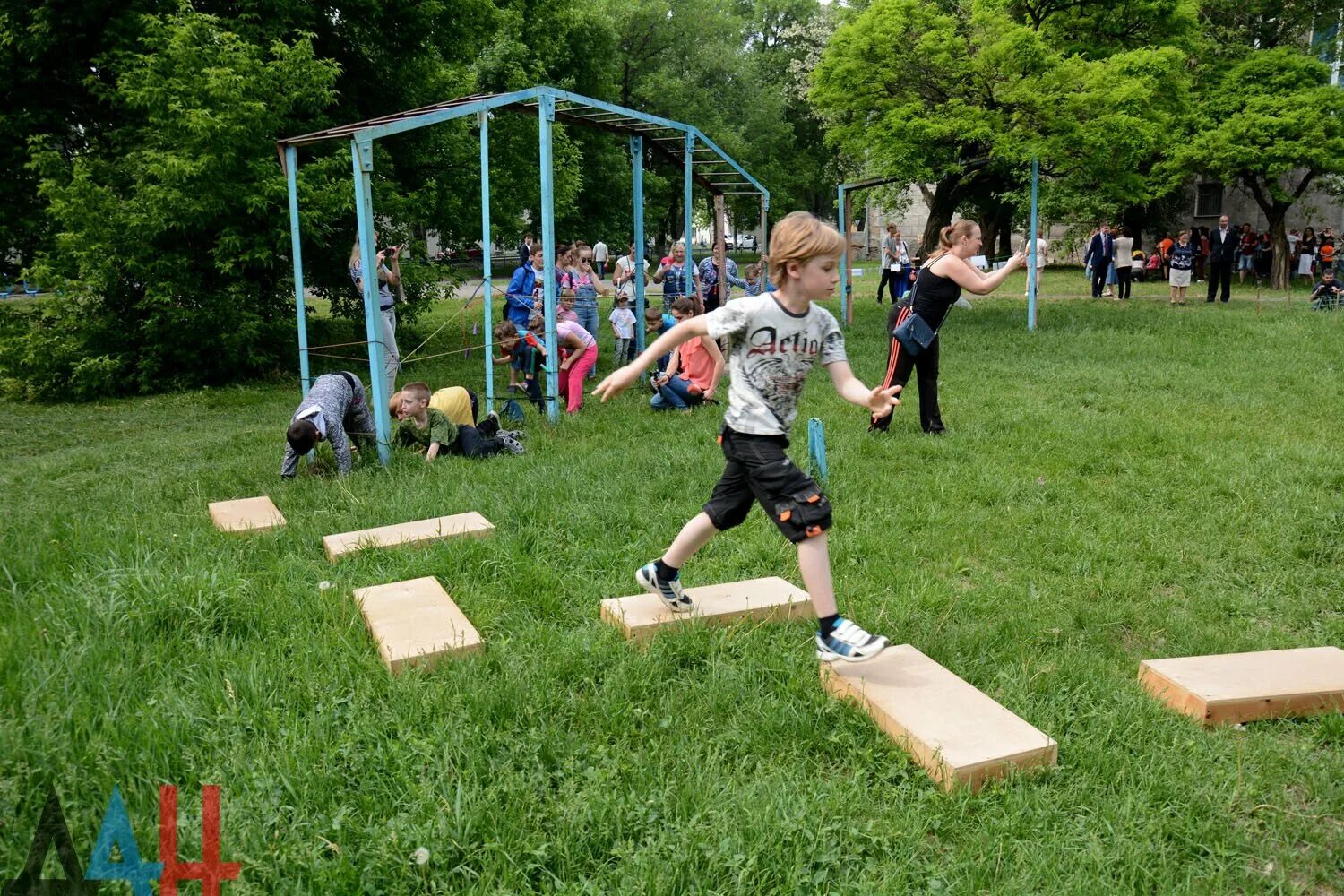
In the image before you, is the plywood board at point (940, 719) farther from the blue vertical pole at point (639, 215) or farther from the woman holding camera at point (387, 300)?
the blue vertical pole at point (639, 215)

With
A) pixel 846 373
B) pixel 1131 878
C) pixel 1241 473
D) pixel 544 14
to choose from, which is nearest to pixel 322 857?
pixel 1131 878

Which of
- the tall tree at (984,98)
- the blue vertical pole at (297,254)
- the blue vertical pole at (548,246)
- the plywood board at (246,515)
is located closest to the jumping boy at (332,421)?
the plywood board at (246,515)

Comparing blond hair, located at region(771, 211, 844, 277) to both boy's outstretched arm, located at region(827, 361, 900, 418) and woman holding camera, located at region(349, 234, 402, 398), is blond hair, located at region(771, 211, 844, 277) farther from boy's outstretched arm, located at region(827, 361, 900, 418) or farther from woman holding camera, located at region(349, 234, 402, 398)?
woman holding camera, located at region(349, 234, 402, 398)

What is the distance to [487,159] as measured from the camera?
9953 millimetres

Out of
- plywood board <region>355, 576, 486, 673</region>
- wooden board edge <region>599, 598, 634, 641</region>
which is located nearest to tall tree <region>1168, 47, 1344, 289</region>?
wooden board edge <region>599, 598, 634, 641</region>

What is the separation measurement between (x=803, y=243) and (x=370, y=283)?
236 inches

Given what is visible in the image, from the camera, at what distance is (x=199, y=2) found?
1598 centimetres

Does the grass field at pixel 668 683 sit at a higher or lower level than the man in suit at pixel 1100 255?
lower

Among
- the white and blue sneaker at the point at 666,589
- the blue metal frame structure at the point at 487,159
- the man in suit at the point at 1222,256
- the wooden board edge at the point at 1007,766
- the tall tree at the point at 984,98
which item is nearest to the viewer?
the wooden board edge at the point at 1007,766

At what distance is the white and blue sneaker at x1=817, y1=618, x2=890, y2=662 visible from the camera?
11.9 feet

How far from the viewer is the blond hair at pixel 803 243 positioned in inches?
145

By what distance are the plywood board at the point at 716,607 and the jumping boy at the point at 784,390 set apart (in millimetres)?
411

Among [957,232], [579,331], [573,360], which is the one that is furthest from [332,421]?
[957,232]

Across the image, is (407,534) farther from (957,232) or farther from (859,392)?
(957,232)
